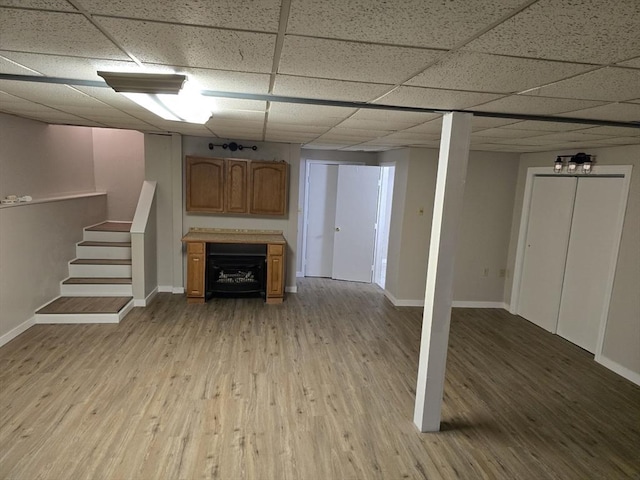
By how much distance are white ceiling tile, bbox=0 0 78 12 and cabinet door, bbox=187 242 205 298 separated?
13.2ft

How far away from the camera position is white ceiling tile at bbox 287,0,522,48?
1065 mm

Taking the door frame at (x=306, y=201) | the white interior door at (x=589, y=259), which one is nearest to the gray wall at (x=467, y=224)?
the white interior door at (x=589, y=259)

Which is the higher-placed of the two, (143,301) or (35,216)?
(35,216)

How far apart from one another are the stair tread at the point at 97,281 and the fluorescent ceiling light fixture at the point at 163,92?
9.79 ft


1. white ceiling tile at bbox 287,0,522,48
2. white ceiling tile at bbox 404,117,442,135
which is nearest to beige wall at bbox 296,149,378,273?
white ceiling tile at bbox 404,117,442,135

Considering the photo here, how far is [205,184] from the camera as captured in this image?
5.32m

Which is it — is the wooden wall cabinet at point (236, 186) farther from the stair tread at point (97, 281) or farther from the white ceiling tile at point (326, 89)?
the white ceiling tile at point (326, 89)

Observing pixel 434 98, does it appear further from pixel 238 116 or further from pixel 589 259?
pixel 589 259

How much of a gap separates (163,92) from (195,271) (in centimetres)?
352

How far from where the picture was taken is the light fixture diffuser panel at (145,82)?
1871 mm

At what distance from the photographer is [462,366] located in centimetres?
384

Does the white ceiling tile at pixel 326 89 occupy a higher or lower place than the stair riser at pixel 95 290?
higher

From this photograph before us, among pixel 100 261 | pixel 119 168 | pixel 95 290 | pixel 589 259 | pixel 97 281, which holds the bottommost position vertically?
pixel 95 290

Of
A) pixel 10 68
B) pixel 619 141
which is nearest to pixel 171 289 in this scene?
pixel 10 68
